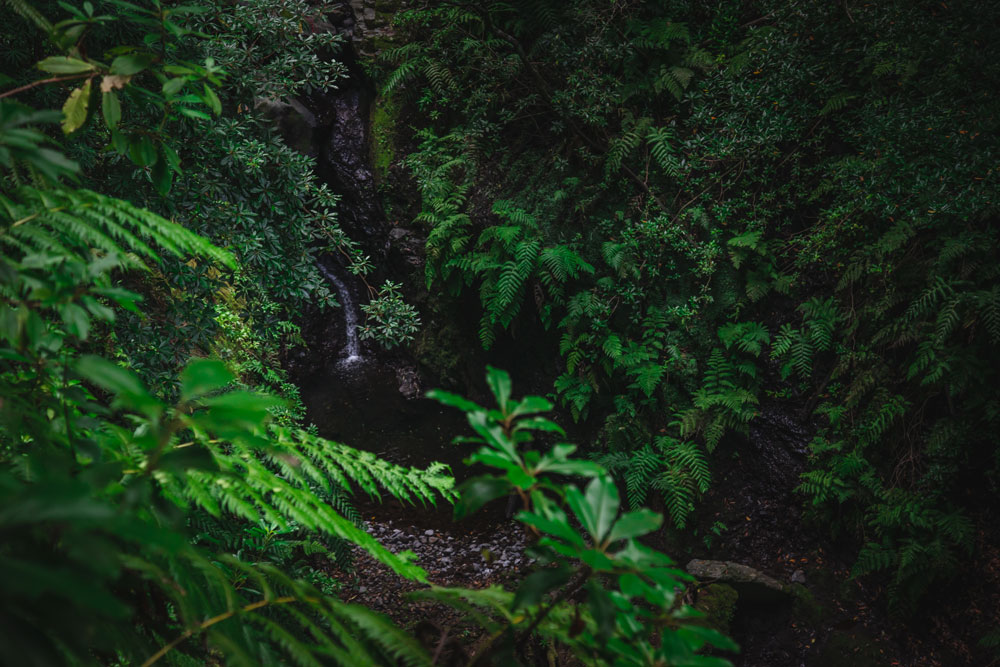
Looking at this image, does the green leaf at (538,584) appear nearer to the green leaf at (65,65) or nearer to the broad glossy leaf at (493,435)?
the broad glossy leaf at (493,435)

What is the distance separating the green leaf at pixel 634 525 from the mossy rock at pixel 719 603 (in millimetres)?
3405

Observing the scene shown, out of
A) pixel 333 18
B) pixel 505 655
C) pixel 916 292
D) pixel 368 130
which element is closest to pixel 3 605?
pixel 505 655

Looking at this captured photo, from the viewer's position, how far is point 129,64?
1.11 metres

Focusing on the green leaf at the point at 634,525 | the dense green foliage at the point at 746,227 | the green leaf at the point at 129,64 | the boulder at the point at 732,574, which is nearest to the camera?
the green leaf at the point at 634,525

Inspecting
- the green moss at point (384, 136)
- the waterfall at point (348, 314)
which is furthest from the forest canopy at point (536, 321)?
the waterfall at point (348, 314)

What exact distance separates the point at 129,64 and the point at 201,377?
0.94m

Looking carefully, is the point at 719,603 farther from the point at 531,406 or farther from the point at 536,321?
the point at 531,406

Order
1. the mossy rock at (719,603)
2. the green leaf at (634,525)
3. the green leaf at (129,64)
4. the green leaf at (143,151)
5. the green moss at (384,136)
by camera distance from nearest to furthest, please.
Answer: the green leaf at (634,525), the green leaf at (129,64), the green leaf at (143,151), the mossy rock at (719,603), the green moss at (384,136)

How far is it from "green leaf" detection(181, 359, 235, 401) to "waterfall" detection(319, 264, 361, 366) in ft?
24.1

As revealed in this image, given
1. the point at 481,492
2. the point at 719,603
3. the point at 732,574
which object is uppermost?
the point at 481,492

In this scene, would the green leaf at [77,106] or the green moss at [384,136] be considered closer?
the green leaf at [77,106]

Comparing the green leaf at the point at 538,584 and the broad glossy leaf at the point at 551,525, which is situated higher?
the broad glossy leaf at the point at 551,525

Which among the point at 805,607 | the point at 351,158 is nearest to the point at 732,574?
the point at 805,607

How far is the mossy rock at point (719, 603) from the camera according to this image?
353cm
